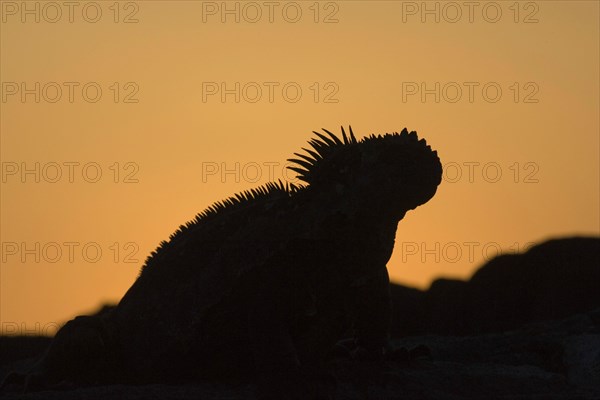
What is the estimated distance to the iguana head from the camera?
325 inches

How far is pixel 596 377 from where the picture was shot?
10062 millimetres

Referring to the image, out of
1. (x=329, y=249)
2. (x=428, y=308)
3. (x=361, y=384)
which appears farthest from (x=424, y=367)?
(x=428, y=308)

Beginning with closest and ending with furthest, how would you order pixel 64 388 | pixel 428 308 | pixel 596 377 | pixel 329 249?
pixel 329 249, pixel 64 388, pixel 596 377, pixel 428 308

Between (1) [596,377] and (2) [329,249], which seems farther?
(1) [596,377]

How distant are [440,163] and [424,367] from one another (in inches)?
80.6

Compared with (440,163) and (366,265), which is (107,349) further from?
(440,163)

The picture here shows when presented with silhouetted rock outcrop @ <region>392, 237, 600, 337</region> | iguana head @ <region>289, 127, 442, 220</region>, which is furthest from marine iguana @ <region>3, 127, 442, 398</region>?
silhouetted rock outcrop @ <region>392, 237, 600, 337</region>

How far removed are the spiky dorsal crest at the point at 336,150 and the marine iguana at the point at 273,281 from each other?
0.01 metres

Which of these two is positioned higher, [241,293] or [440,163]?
[440,163]

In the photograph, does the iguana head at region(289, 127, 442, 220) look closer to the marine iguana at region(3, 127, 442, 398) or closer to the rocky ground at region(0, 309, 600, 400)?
the marine iguana at region(3, 127, 442, 398)

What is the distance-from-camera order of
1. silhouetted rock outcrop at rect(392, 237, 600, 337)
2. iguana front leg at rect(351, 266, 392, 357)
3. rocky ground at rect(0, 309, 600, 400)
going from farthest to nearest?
1. silhouetted rock outcrop at rect(392, 237, 600, 337)
2. iguana front leg at rect(351, 266, 392, 357)
3. rocky ground at rect(0, 309, 600, 400)

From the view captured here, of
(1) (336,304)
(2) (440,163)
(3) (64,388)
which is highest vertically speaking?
(2) (440,163)

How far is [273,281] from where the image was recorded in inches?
326

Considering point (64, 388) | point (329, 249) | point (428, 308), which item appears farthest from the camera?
point (428, 308)
